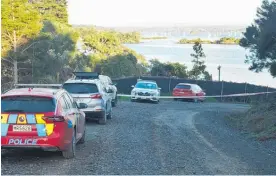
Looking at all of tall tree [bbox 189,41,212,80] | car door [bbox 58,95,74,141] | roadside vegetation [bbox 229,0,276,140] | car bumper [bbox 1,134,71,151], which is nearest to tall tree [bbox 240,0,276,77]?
roadside vegetation [bbox 229,0,276,140]

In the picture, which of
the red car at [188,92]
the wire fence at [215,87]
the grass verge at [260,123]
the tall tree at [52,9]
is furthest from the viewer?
the tall tree at [52,9]

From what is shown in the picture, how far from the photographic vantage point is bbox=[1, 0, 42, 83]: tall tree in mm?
34062

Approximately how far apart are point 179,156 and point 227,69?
55.2 meters

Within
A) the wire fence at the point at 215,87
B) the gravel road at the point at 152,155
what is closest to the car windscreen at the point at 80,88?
the gravel road at the point at 152,155

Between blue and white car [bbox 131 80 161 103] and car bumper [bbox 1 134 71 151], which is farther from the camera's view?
blue and white car [bbox 131 80 161 103]

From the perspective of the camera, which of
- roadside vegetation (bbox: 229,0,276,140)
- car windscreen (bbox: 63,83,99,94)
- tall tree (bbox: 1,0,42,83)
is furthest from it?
tall tree (bbox: 1,0,42,83)

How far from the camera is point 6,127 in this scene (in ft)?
34.0

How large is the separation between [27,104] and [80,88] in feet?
27.5

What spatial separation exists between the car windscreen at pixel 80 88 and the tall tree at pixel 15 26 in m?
15.5

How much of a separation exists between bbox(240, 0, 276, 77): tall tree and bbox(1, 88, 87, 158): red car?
19.2 metres

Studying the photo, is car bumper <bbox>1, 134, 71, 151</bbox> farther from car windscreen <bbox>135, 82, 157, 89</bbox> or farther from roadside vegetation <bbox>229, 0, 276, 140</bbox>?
car windscreen <bbox>135, 82, 157, 89</bbox>

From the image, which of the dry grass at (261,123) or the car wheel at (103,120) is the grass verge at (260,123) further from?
the car wheel at (103,120)

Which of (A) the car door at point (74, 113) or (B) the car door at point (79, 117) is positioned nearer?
(A) the car door at point (74, 113)

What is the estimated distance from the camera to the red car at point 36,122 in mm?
10398
